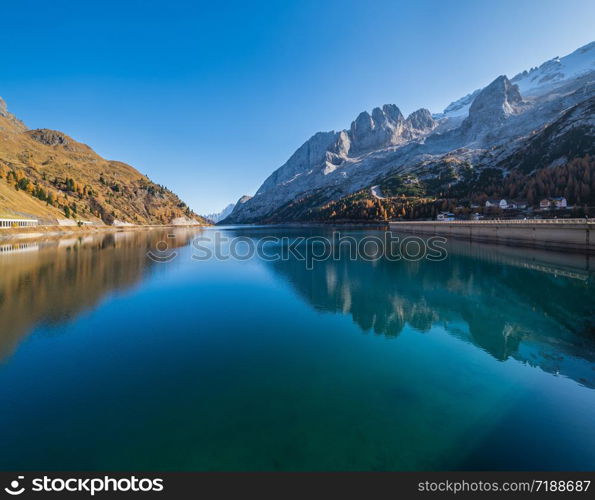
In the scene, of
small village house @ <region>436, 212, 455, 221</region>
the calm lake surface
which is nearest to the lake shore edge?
the calm lake surface

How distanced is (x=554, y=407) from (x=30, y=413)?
1952 cm

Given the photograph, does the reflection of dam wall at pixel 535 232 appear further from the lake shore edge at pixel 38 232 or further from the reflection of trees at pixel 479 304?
the lake shore edge at pixel 38 232

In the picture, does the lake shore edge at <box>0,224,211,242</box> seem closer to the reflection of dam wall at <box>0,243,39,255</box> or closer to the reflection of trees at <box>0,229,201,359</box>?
the reflection of dam wall at <box>0,243,39,255</box>

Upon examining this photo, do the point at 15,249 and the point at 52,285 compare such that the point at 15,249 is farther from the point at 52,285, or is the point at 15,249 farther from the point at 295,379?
the point at 295,379

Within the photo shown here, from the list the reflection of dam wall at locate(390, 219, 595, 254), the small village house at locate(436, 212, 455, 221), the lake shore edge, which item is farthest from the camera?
the small village house at locate(436, 212, 455, 221)

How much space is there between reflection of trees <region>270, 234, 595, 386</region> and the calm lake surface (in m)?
0.19

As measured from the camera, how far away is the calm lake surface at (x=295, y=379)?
8.51 metres

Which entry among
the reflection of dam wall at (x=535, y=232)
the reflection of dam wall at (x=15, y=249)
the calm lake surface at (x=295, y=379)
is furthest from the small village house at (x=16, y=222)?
the reflection of dam wall at (x=535, y=232)

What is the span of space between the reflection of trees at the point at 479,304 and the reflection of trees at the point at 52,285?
20.1 m

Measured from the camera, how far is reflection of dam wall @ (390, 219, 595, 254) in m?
50.9

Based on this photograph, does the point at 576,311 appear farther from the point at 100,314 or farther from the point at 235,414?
the point at 100,314

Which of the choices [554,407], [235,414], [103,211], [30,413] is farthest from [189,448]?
[103,211]

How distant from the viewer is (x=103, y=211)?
16762cm

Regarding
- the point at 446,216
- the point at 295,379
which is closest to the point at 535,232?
the point at 295,379
